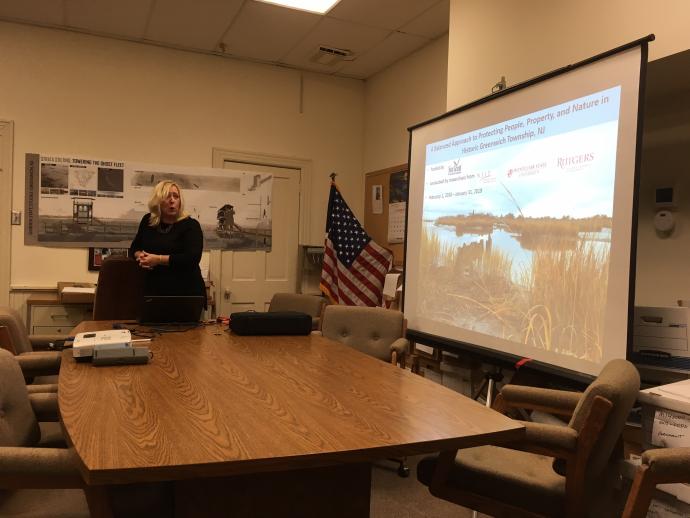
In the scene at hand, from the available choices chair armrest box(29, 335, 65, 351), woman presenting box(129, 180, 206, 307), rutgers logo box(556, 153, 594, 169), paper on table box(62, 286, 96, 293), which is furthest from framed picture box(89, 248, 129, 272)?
rutgers logo box(556, 153, 594, 169)

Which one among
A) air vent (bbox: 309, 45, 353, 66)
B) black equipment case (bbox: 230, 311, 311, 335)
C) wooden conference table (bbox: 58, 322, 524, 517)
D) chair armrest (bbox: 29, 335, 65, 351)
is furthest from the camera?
air vent (bbox: 309, 45, 353, 66)

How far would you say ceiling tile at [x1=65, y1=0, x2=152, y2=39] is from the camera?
12.8 ft

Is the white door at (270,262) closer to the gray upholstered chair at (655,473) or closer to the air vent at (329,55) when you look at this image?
the air vent at (329,55)

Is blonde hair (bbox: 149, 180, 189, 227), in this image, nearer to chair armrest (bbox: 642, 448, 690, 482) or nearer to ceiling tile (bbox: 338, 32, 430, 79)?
ceiling tile (bbox: 338, 32, 430, 79)

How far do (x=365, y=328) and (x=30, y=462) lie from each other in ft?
7.13

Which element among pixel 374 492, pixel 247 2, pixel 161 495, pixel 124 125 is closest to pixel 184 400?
pixel 161 495

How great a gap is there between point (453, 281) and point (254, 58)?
10.7ft

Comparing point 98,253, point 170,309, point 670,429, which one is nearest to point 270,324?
point 170,309

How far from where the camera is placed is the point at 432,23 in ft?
13.3

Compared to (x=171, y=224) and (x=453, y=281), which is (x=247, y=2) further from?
(x=453, y=281)

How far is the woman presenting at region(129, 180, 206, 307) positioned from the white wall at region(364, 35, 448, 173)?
7.44 feet

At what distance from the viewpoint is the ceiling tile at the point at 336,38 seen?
4184mm

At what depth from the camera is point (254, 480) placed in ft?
3.91

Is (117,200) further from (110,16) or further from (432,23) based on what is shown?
(432,23)
